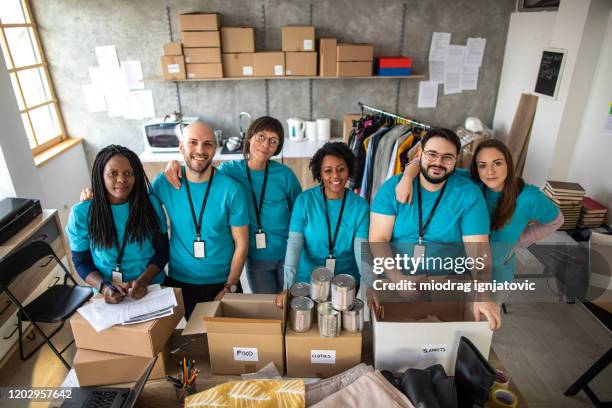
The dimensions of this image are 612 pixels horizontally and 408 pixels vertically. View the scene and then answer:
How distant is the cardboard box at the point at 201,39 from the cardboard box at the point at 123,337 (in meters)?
3.45

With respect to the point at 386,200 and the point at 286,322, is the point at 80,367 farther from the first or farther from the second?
the point at 386,200

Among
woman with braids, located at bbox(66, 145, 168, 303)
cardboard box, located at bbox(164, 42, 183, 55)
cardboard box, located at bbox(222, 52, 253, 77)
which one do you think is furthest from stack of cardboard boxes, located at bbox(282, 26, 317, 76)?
woman with braids, located at bbox(66, 145, 168, 303)

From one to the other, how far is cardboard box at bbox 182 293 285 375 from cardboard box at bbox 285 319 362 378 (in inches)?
1.5

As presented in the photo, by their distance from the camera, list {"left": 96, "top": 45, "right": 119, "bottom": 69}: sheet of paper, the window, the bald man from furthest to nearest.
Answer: {"left": 96, "top": 45, "right": 119, "bottom": 69}: sheet of paper
the window
the bald man

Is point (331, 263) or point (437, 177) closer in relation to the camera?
point (437, 177)

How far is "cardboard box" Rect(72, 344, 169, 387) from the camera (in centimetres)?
139

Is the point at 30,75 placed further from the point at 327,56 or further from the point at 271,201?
the point at 271,201

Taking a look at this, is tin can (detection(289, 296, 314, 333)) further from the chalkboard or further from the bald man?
the chalkboard

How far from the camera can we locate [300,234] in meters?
1.98

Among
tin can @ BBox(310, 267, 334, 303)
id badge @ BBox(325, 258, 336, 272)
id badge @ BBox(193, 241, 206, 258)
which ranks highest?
tin can @ BBox(310, 267, 334, 303)

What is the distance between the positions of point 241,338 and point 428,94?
422cm

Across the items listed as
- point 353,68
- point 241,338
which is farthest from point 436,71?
point 241,338

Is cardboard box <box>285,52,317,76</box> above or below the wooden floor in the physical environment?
above

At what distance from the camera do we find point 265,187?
7.14 feet
